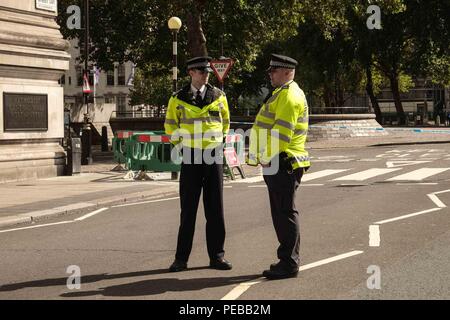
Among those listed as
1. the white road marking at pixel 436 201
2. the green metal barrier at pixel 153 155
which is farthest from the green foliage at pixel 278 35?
the white road marking at pixel 436 201

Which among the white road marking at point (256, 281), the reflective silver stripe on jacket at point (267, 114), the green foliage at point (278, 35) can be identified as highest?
the green foliage at point (278, 35)

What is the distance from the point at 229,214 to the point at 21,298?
17.7 ft

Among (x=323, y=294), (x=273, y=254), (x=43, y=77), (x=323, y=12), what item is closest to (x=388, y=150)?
(x=323, y=12)

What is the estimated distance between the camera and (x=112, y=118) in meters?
39.6

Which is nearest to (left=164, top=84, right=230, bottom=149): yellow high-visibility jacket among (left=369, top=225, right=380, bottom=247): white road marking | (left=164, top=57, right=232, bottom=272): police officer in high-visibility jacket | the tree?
(left=164, top=57, right=232, bottom=272): police officer in high-visibility jacket

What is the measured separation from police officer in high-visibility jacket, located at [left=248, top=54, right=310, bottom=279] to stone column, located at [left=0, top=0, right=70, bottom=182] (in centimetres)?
1057

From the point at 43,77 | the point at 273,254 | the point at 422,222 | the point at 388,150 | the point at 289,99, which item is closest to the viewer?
the point at 289,99

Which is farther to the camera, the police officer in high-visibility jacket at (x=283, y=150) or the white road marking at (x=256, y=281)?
the police officer in high-visibility jacket at (x=283, y=150)

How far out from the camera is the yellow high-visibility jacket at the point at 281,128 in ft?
21.2

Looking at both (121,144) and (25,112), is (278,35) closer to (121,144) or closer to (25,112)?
(121,144)

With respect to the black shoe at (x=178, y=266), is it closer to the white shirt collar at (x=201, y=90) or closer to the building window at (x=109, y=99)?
the white shirt collar at (x=201, y=90)

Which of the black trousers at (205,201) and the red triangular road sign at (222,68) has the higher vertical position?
the red triangular road sign at (222,68)

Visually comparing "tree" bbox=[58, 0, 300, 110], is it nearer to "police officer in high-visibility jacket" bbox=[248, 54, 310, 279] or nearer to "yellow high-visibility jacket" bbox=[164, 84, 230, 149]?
"yellow high-visibility jacket" bbox=[164, 84, 230, 149]
